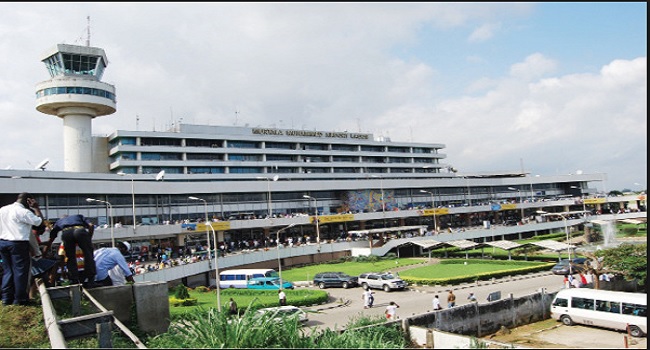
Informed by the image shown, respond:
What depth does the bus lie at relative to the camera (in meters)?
20.0

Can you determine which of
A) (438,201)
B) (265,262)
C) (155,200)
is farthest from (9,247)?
(438,201)

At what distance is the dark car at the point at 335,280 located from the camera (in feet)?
126

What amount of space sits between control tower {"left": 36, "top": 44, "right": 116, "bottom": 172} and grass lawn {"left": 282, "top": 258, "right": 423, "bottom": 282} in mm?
30152

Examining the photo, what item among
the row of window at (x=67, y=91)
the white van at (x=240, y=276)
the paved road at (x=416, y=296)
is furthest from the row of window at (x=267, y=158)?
the paved road at (x=416, y=296)

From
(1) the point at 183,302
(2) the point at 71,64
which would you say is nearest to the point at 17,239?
(1) the point at 183,302

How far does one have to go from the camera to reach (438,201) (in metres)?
88.1

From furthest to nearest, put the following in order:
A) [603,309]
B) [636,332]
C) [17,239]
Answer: [603,309] → [636,332] → [17,239]

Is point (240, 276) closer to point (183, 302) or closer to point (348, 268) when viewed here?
point (183, 302)

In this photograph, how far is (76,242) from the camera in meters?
11.0

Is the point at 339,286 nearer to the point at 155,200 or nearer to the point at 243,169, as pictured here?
the point at 155,200

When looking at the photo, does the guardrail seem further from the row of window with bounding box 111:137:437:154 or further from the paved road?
the row of window with bounding box 111:137:437:154

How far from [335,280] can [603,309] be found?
20840mm

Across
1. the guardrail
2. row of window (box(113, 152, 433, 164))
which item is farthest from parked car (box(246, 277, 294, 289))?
row of window (box(113, 152, 433, 164))

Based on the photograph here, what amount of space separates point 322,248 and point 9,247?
4675cm
